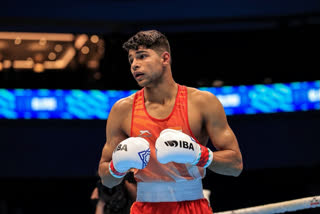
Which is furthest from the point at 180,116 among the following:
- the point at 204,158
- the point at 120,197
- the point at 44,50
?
the point at 44,50

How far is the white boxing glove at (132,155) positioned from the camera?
8.17 feet

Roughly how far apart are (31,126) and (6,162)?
72 cm

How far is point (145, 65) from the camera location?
9.08 feet

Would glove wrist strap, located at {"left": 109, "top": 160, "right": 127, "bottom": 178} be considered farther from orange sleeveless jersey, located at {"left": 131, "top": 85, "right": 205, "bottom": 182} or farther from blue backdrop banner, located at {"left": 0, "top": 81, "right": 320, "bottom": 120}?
blue backdrop banner, located at {"left": 0, "top": 81, "right": 320, "bottom": 120}

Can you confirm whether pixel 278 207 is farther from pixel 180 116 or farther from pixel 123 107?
pixel 123 107

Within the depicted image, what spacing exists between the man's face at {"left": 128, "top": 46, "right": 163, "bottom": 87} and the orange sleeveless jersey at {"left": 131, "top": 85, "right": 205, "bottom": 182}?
0.58 ft

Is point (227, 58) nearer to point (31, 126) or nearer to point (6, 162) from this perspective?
point (31, 126)

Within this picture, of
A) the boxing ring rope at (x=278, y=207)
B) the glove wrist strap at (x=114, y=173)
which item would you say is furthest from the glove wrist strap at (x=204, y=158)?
the boxing ring rope at (x=278, y=207)

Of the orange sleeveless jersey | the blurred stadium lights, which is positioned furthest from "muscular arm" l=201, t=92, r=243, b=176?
the blurred stadium lights

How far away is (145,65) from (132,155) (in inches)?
21.6

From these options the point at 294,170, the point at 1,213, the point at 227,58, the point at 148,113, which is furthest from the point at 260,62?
the point at 148,113

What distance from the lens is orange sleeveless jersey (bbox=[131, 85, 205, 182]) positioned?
2.72m

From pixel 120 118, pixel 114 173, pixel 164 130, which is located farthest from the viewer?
pixel 120 118

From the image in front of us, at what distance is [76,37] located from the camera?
8047 millimetres
